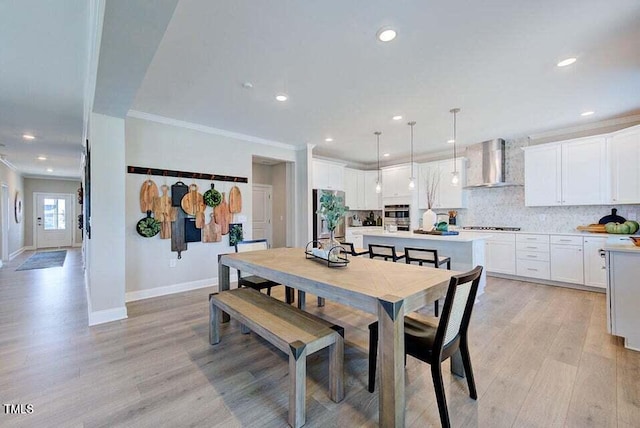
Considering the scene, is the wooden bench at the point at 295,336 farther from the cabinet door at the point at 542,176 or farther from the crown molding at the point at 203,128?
the cabinet door at the point at 542,176

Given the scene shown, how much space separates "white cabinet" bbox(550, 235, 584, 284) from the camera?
4230mm

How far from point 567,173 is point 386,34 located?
4.32m

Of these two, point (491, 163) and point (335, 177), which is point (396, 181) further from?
point (491, 163)

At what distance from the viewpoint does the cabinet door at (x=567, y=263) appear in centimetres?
423

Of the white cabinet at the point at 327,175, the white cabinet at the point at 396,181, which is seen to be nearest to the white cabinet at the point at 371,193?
the white cabinet at the point at 396,181

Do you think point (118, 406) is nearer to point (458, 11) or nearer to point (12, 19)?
point (12, 19)

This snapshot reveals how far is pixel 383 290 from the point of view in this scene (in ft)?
5.11

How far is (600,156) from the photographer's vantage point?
420cm

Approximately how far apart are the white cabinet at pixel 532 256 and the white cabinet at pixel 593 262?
46 cm

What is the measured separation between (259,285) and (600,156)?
17.6 feet

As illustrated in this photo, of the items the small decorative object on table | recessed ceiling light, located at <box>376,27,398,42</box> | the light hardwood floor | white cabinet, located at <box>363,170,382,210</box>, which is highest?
recessed ceiling light, located at <box>376,27,398,42</box>

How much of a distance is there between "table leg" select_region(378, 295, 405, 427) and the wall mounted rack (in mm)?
3884

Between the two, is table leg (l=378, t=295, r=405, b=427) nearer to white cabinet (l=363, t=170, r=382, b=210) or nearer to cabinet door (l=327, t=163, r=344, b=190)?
cabinet door (l=327, t=163, r=344, b=190)

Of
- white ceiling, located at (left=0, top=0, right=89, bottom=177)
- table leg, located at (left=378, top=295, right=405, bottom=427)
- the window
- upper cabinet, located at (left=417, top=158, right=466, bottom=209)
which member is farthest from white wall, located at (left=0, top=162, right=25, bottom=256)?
upper cabinet, located at (left=417, top=158, right=466, bottom=209)
